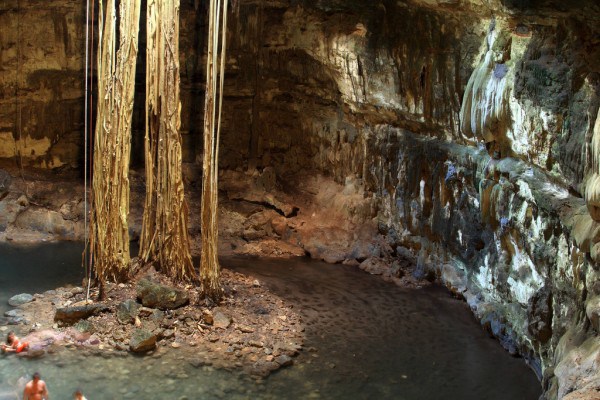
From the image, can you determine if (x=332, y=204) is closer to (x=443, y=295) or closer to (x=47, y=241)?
(x=443, y=295)

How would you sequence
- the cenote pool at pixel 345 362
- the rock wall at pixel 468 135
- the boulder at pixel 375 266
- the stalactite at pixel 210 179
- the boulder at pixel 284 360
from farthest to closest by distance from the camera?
the boulder at pixel 375 266
the stalactite at pixel 210 179
the boulder at pixel 284 360
the cenote pool at pixel 345 362
the rock wall at pixel 468 135

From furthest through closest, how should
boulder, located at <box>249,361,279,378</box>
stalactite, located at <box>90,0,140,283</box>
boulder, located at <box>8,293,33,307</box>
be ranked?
boulder, located at <box>8,293,33,307</box> → stalactite, located at <box>90,0,140,283</box> → boulder, located at <box>249,361,279,378</box>

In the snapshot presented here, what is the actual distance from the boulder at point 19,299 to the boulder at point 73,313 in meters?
0.84

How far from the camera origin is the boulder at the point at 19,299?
26.9 feet

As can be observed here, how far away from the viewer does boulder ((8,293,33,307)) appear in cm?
819

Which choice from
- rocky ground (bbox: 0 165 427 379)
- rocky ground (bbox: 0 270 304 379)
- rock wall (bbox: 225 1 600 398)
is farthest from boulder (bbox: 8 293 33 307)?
rock wall (bbox: 225 1 600 398)

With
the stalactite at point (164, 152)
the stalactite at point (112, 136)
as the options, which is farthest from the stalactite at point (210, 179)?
the stalactite at point (112, 136)

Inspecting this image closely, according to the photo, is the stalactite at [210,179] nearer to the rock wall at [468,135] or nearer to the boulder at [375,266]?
the rock wall at [468,135]

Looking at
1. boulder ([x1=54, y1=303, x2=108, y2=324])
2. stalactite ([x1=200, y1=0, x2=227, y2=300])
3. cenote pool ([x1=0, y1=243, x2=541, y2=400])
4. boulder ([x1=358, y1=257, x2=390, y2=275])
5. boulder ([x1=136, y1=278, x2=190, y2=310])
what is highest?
stalactite ([x1=200, y1=0, x2=227, y2=300])

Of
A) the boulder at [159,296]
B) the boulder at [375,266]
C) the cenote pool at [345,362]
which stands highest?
the boulder at [159,296]

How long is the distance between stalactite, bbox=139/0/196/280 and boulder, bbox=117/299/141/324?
0.76 metres

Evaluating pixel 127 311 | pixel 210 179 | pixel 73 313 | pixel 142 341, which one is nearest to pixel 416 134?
pixel 210 179

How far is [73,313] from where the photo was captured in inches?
298

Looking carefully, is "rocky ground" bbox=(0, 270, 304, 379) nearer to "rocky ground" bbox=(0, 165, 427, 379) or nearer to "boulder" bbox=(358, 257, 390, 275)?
"rocky ground" bbox=(0, 165, 427, 379)
